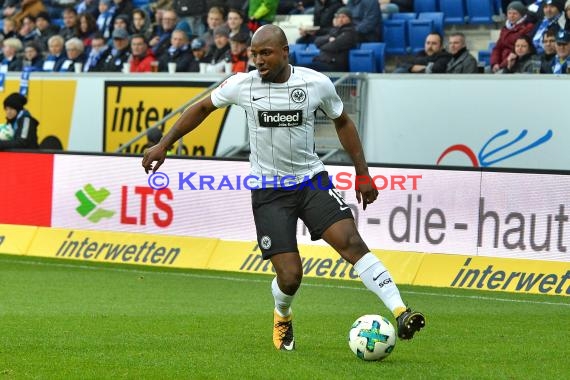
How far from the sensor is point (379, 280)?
8.83 metres

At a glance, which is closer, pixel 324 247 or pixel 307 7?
pixel 324 247

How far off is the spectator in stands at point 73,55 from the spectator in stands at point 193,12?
6.55 feet

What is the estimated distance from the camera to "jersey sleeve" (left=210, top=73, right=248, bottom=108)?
9195 mm

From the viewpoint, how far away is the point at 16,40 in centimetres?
2525

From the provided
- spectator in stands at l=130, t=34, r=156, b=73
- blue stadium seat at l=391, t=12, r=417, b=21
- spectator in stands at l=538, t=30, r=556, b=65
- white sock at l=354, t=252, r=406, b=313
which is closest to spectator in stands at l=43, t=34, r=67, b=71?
spectator in stands at l=130, t=34, r=156, b=73

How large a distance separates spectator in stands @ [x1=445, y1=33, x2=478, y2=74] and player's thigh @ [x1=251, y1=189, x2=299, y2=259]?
32.1 ft

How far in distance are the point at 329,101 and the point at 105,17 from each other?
1648 centimetres

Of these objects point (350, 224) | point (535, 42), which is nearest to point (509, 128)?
point (535, 42)

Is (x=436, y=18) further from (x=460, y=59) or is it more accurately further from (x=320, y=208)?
(x=320, y=208)

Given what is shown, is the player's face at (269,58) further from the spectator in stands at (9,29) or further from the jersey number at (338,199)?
the spectator in stands at (9,29)

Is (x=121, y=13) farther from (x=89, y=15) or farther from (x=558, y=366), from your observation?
(x=558, y=366)

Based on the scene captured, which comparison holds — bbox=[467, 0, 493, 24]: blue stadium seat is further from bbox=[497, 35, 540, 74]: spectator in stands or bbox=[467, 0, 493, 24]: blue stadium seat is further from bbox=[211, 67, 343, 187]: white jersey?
bbox=[211, 67, 343, 187]: white jersey

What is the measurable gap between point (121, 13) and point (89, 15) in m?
0.65

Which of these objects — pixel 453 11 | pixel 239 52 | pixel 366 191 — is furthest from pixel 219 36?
pixel 366 191
